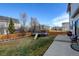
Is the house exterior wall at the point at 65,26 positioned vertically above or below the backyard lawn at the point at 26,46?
above

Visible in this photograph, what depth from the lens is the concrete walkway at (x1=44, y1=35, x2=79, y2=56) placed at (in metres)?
7.35

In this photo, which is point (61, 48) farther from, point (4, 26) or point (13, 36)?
point (4, 26)

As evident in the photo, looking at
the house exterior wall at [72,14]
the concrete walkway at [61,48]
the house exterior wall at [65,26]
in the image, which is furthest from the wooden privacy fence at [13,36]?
the house exterior wall at [72,14]

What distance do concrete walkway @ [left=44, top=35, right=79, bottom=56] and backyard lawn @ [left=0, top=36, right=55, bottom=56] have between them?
14cm

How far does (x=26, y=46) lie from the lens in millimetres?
7609

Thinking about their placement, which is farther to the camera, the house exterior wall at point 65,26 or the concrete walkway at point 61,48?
the house exterior wall at point 65,26

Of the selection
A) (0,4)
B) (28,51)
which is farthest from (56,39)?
(0,4)

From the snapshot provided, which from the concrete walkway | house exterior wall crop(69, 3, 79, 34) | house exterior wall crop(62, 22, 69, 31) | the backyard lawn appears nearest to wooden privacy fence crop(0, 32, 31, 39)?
the backyard lawn

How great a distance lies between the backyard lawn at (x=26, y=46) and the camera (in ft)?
24.6

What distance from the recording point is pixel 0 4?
24.4 feet

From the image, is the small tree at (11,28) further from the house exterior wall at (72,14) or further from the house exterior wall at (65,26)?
the house exterior wall at (72,14)

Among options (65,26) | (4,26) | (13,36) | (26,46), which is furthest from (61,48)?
(4,26)

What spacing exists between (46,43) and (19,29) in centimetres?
79

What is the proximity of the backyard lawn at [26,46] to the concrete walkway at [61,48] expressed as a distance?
14 cm
